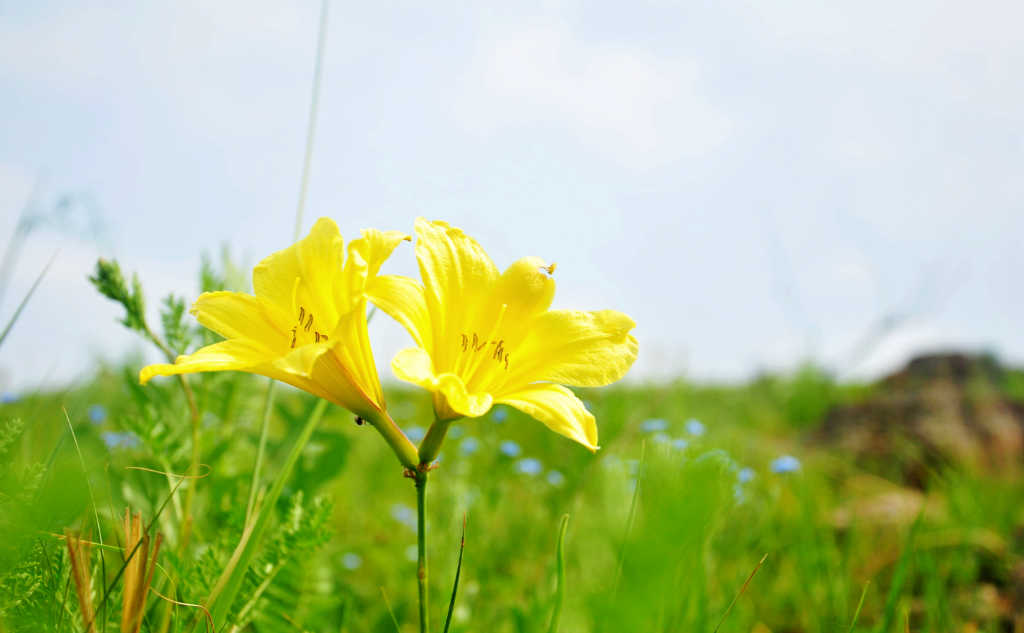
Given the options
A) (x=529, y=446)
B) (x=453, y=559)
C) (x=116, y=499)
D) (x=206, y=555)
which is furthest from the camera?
(x=529, y=446)

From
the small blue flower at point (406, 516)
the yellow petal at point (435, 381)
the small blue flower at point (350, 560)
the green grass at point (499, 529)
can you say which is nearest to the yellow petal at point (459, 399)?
the yellow petal at point (435, 381)

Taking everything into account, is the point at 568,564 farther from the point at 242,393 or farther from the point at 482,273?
the point at 482,273

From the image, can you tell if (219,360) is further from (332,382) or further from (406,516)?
(406,516)

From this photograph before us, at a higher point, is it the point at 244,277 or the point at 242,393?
the point at 244,277

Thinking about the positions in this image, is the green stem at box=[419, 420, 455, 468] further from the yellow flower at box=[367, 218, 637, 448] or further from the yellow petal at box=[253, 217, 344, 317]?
the yellow petal at box=[253, 217, 344, 317]

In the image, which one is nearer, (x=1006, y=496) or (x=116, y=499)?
(x=116, y=499)

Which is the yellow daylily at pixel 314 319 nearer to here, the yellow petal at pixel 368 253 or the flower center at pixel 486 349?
the yellow petal at pixel 368 253

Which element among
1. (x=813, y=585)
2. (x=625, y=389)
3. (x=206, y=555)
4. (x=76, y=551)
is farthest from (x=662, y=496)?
(x=625, y=389)
